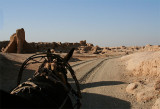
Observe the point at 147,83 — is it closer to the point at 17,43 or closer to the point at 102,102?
the point at 102,102

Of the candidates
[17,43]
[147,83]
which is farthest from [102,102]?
[17,43]

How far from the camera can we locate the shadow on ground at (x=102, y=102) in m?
7.27

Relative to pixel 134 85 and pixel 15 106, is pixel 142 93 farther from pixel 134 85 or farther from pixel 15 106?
pixel 15 106

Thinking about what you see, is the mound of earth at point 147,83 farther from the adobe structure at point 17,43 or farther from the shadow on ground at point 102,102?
the adobe structure at point 17,43

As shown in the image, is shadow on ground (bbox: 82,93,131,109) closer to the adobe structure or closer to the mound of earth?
the mound of earth

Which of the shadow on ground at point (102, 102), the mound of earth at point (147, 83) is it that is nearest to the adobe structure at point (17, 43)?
the mound of earth at point (147, 83)

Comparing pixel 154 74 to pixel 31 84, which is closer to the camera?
pixel 31 84

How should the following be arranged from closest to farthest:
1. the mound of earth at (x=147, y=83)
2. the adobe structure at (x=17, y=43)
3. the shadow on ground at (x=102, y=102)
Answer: the shadow on ground at (x=102, y=102) → the mound of earth at (x=147, y=83) → the adobe structure at (x=17, y=43)

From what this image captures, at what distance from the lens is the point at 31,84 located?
3.60m

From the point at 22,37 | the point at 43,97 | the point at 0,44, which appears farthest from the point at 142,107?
the point at 0,44

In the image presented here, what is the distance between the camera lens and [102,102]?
7.73 meters

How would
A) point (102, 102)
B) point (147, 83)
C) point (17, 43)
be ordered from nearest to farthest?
1. point (102, 102)
2. point (147, 83)
3. point (17, 43)

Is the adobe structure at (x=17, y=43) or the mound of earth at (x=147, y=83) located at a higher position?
the adobe structure at (x=17, y=43)

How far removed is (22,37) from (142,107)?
25.6 metres
